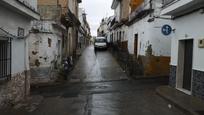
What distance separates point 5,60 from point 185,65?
23.1 ft

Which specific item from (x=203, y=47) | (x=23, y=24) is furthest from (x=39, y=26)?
(x=203, y=47)

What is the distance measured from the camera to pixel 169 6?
11.9 metres

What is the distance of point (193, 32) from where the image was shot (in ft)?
35.9

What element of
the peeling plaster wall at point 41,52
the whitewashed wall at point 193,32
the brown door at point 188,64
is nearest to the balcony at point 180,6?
the whitewashed wall at point 193,32

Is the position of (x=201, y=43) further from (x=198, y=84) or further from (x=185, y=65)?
(x=185, y=65)

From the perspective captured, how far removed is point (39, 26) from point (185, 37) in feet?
27.8

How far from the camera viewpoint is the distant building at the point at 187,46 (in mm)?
10195

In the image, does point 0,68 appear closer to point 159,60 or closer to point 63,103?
point 63,103

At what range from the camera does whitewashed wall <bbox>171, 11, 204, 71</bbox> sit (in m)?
10.2

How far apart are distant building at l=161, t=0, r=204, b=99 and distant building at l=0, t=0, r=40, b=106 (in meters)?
5.60

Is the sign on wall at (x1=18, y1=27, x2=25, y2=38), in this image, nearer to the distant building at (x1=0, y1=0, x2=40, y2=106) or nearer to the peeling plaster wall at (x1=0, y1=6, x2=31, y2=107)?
the distant building at (x1=0, y1=0, x2=40, y2=106)

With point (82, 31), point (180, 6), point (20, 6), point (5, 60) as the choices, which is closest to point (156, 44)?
point (180, 6)

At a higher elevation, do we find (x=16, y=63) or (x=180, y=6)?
(x=180, y=6)

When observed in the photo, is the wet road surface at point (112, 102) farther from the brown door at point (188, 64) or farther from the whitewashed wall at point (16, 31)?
the whitewashed wall at point (16, 31)
